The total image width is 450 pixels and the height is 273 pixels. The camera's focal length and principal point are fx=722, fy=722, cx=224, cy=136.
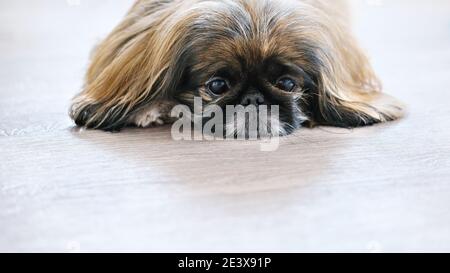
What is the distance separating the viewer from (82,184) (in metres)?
1.98

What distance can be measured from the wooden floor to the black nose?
135 millimetres

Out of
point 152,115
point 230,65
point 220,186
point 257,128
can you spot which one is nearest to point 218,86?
point 230,65

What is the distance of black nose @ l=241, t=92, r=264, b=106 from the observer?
2311mm

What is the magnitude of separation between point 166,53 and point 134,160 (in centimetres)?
39

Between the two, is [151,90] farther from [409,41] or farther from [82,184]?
[409,41]

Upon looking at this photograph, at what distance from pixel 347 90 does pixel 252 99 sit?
437 millimetres

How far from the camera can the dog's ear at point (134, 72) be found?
2361mm

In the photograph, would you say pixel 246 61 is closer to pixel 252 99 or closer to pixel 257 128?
pixel 252 99

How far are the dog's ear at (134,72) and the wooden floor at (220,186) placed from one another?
0.27 feet

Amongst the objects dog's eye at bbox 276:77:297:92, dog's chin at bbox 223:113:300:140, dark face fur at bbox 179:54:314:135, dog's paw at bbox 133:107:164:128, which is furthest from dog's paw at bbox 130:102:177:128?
dog's eye at bbox 276:77:297:92

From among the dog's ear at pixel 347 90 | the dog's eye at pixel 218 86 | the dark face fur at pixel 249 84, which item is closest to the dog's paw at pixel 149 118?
the dark face fur at pixel 249 84

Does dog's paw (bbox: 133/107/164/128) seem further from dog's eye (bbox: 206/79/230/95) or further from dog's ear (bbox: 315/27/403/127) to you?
dog's ear (bbox: 315/27/403/127)

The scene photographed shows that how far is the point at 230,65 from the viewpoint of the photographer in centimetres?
228

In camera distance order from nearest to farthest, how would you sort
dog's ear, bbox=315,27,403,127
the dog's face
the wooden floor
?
the wooden floor → the dog's face → dog's ear, bbox=315,27,403,127
